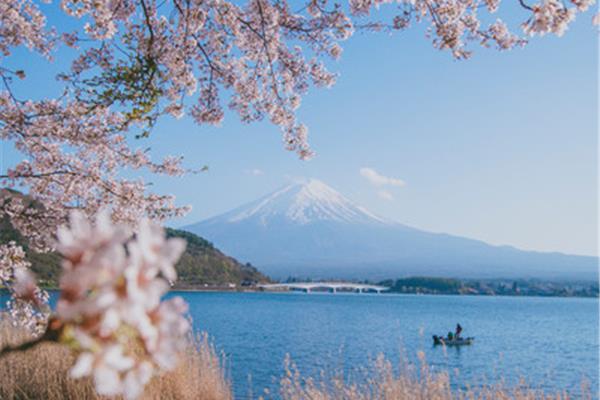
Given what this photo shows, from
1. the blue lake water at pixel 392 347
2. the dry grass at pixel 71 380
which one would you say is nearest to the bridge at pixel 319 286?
the blue lake water at pixel 392 347

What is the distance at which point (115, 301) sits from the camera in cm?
66

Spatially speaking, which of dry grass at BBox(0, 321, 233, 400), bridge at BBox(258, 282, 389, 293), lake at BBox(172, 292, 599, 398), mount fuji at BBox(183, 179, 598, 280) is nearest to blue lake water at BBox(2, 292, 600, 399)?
lake at BBox(172, 292, 599, 398)

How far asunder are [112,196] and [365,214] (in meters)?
168

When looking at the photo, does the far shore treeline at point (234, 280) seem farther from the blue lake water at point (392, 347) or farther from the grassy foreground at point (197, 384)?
the blue lake water at point (392, 347)

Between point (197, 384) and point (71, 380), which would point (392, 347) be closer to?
point (197, 384)

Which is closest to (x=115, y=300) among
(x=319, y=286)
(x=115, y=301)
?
(x=115, y=301)

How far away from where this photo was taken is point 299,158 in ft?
23.3

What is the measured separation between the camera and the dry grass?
5539mm

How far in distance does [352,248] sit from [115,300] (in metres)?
183

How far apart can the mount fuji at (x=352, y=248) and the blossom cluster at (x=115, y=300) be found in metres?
155

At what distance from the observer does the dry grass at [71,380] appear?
5.54 m

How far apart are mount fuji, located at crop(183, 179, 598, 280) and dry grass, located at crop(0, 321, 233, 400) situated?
14959 centimetres

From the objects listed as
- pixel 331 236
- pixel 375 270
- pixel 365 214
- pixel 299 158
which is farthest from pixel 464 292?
pixel 299 158

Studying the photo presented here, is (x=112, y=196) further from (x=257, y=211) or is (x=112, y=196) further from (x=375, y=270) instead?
(x=257, y=211)
